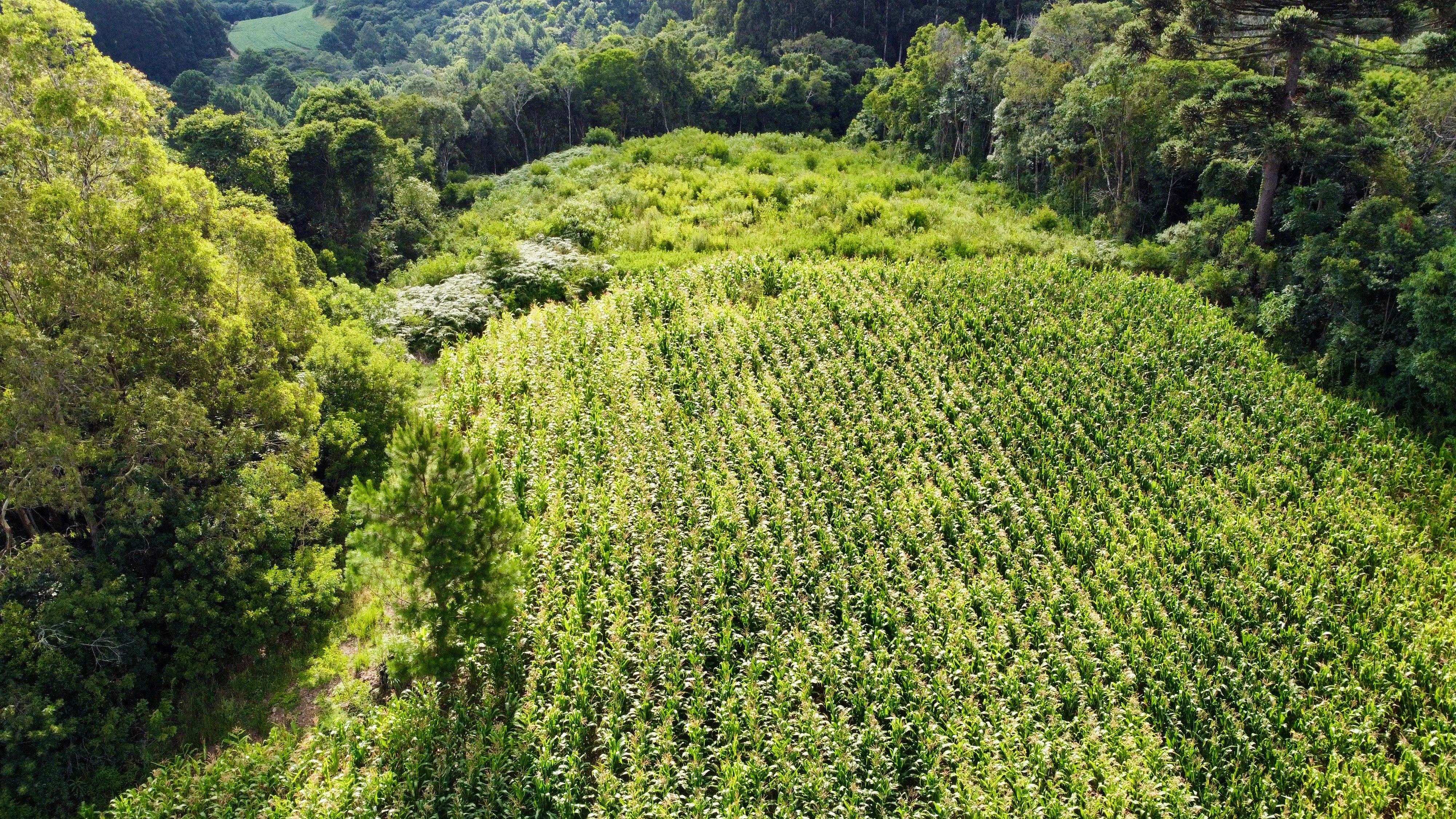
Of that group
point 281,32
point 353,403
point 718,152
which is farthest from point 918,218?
point 281,32

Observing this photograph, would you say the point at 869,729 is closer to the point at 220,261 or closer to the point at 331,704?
the point at 331,704

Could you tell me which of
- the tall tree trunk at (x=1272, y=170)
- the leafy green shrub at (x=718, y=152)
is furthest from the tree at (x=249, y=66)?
the tall tree trunk at (x=1272, y=170)

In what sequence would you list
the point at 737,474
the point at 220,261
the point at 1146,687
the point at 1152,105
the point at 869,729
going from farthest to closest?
the point at 1152,105
the point at 737,474
the point at 220,261
the point at 1146,687
the point at 869,729

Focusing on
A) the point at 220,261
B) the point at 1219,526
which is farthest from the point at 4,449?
the point at 1219,526

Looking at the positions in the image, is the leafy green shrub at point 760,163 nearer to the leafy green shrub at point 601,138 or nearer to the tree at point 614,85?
the leafy green shrub at point 601,138

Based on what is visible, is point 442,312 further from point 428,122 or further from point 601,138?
point 601,138

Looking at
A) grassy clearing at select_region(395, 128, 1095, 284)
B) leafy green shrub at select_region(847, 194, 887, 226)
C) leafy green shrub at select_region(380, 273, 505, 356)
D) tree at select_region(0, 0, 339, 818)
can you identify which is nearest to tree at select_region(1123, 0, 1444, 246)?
grassy clearing at select_region(395, 128, 1095, 284)
